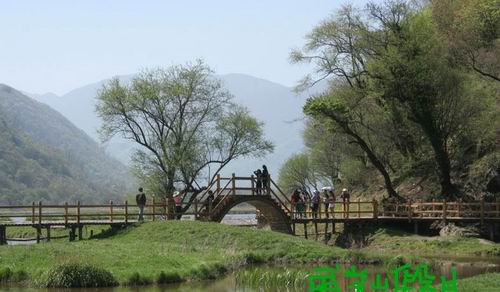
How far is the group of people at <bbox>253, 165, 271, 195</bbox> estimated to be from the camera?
48000 mm

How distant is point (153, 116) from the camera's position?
61.1m

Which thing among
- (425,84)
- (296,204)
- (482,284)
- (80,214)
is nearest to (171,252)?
(80,214)

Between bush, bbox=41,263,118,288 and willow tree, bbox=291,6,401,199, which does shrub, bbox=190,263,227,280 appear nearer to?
bush, bbox=41,263,118,288

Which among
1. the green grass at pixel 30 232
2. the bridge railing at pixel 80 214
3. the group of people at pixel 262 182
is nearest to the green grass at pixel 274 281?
the bridge railing at pixel 80 214

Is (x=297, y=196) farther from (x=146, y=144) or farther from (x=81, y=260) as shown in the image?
(x=81, y=260)

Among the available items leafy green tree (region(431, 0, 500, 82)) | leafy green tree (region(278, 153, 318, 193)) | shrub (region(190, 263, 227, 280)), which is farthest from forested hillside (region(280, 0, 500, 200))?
leafy green tree (region(278, 153, 318, 193))

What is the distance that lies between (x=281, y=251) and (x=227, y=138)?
28221 millimetres

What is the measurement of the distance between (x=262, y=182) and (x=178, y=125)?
1583 cm

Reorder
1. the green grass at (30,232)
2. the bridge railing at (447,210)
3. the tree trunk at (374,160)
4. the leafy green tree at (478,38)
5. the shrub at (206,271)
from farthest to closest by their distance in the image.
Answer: the tree trunk at (374,160)
the green grass at (30,232)
the leafy green tree at (478,38)
the bridge railing at (447,210)
the shrub at (206,271)

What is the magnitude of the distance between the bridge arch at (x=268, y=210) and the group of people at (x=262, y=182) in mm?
483

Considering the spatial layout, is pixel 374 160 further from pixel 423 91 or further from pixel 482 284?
pixel 482 284

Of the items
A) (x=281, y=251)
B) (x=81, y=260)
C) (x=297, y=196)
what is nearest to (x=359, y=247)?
(x=297, y=196)

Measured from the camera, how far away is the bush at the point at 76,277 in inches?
1046

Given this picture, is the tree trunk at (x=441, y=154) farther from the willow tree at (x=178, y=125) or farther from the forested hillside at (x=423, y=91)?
the willow tree at (x=178, y=125)
